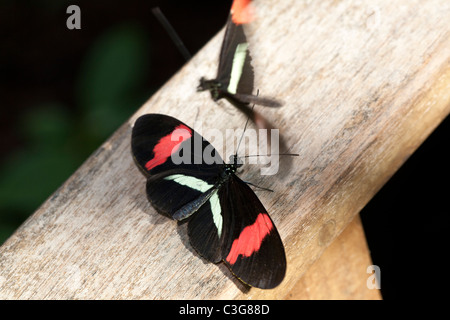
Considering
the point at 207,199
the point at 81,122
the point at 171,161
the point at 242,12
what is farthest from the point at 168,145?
the point at 81,122

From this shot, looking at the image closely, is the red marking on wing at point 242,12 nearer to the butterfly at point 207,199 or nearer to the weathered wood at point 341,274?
the butterfly at point 207,199

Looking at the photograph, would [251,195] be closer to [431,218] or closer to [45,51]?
[431,218]

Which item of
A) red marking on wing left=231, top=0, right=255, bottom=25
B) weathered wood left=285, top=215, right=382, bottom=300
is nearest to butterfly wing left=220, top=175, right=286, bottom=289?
weathered wood left=285, top=215, right=382, bottom=300

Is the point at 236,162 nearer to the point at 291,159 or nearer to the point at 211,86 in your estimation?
the point at 291,159

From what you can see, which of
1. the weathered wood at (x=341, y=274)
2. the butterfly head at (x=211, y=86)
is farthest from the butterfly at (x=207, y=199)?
the weathered wood at (x=341, y=274)

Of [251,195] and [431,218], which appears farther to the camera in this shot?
[431,218]

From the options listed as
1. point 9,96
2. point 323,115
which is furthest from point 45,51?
point 323,115
